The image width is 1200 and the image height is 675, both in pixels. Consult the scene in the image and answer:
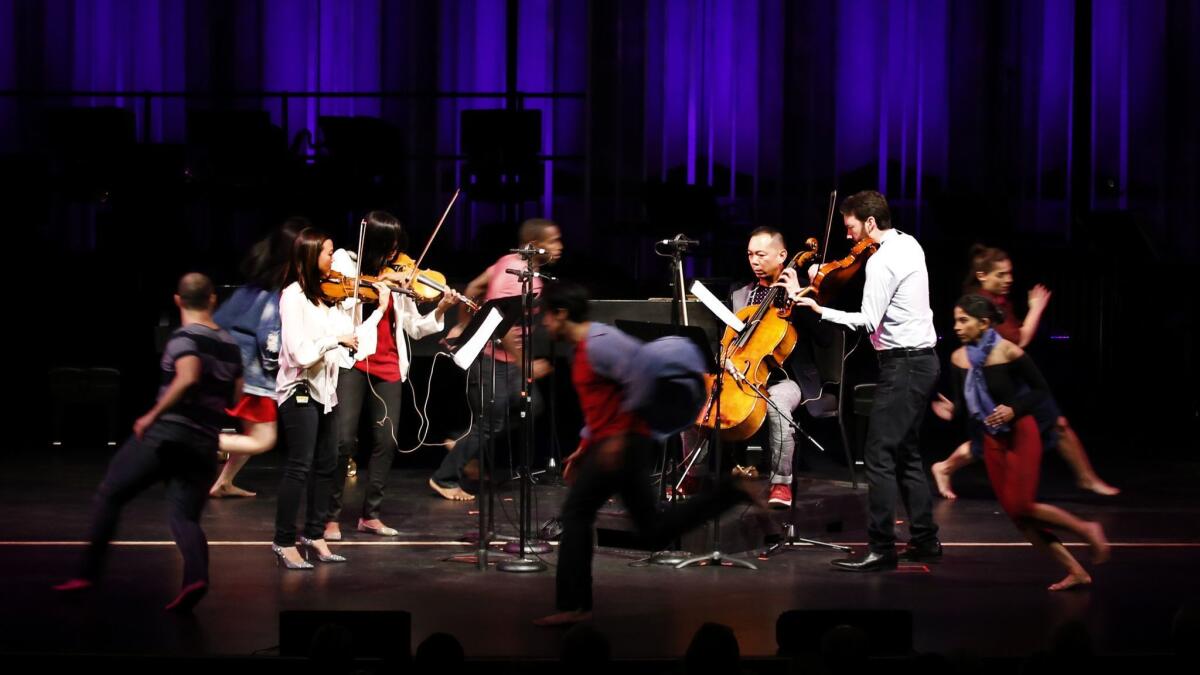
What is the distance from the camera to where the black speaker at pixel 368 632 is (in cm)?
381

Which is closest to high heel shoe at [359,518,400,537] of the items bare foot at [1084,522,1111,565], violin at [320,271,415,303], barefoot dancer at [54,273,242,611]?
violin at [320,271,415,303]

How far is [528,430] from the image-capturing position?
5688 millimetres

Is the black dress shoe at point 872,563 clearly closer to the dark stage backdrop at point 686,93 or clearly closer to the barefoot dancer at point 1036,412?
the barefoot dancer at point 1036,412

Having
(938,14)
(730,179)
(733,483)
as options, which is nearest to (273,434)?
(733,483)

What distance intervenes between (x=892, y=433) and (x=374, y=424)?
2.37 m

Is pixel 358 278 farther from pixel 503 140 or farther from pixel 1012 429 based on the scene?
pixel 503 140

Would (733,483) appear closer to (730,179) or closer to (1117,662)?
(1117,662)

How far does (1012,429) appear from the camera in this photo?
524 cm

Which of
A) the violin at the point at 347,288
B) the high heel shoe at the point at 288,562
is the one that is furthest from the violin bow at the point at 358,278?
the high heel shoe at the point at 288,562

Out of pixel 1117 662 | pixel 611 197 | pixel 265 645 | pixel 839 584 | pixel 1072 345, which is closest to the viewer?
pixel 1117 662

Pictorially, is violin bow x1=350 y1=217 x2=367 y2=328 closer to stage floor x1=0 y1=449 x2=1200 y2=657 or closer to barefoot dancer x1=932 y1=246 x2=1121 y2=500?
stage floor x1=0 y1=449 x2=1200 y2=657

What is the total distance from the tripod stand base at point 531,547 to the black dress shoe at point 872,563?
1296 mm

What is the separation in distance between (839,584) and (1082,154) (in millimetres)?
8229

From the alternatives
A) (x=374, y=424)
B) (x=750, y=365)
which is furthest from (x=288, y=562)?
(x=750, y=365)
